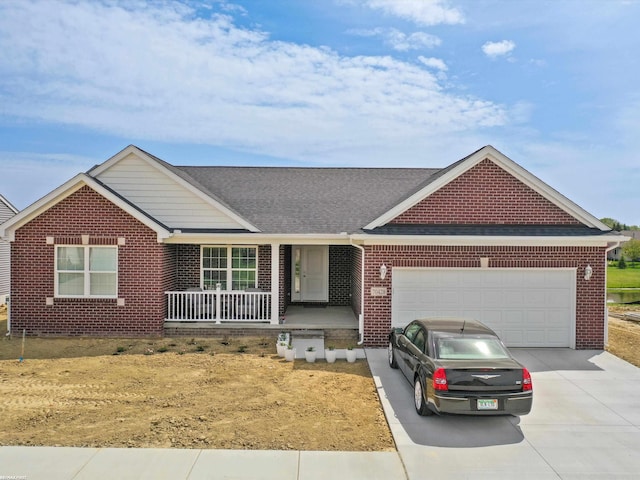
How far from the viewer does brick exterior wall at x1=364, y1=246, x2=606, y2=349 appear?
42.8 ft

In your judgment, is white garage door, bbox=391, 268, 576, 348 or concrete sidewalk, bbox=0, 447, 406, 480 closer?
concrete sidewalk, bbox=0, 447, 406, 480

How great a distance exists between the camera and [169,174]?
1459cm

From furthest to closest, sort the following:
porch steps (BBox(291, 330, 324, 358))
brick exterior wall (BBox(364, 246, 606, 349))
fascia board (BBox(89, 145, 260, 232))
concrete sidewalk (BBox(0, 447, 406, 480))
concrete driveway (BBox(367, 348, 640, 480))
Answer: fascia board (BBox(89, 145, 260, 232)), brick exterior wall (BBox(364, 246, 606, 349)), porch steps (BBox(291, 330, 324, 358)), concrete driveway (BBox(367, 348, 640, 480)), concrete sidewalk (BBox(0, 447, 406, 480))

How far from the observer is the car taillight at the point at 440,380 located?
7320 mm

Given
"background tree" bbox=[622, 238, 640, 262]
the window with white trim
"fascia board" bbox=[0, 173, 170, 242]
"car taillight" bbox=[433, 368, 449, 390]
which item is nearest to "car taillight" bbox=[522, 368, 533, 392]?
"car taillight" bbox=[433, 368, 449, 390]

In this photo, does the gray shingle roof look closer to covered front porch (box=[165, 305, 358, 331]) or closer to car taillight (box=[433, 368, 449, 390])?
covered front porch (box=[165, 305, 358, 331])

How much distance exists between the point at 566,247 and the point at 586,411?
5.86 metres

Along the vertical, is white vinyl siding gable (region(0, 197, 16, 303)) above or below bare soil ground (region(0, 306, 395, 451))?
above

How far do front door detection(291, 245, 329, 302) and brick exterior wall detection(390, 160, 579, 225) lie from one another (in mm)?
5058

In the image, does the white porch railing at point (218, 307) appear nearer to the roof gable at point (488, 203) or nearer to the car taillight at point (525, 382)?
the roof gable at point (488, 203)

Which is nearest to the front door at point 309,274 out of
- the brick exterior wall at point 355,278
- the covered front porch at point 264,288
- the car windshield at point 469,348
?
the covered front porch at point 264,288

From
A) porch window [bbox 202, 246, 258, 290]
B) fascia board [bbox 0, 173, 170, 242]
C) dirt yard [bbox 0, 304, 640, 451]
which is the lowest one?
dirt yard [bbox 0, 304, 640, 451]

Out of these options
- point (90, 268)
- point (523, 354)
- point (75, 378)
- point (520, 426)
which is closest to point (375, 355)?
point (523, 354)

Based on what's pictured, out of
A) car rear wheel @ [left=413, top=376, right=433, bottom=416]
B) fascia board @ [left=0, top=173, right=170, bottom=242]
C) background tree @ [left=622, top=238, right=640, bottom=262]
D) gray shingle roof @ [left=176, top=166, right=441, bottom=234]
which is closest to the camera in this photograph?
car rear wheel @ [left=413, top=376, right=433, bottom=416]
